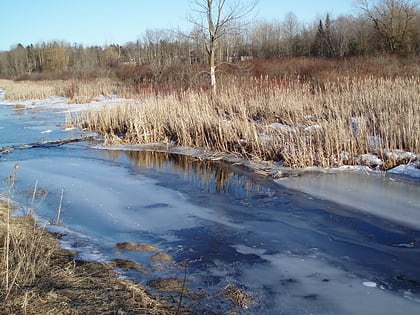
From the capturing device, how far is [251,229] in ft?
13.0

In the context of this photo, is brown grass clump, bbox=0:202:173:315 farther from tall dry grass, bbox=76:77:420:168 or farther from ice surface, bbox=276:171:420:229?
tall dry grass, bbox=76:77:420:168

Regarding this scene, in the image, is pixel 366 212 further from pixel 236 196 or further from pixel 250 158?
pixel 250 158

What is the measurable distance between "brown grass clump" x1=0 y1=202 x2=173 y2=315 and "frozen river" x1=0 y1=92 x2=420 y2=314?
256 millimetres

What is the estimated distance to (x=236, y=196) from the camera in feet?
16.8

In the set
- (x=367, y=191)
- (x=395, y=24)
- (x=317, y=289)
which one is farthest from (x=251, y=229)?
(x=395, y=24)

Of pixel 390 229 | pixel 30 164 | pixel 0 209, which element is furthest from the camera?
pixel 30 164

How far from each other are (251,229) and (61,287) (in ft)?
6.64

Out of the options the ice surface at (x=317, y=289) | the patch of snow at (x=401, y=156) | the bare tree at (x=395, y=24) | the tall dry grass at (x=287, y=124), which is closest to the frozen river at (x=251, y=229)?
the ice surface at (x=317, y=289)

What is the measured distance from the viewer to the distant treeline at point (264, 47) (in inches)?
914

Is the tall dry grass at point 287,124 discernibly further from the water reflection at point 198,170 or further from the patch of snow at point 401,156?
the water reflection at point 198,170

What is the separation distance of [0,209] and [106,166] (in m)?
2.95

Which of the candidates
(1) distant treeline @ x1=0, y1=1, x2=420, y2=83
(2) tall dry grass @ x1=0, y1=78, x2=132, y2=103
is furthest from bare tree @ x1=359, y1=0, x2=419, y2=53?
(2) tall dry grass @ x1=0, y1=78, x2=132, y2=103

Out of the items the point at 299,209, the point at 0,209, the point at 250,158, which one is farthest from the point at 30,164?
the point at 299,209

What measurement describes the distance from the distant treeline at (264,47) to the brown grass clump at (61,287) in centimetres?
1128
